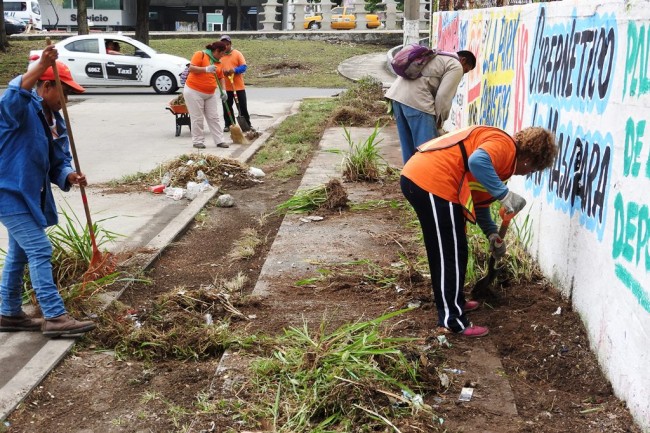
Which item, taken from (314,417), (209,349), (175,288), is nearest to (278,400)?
(314,417)

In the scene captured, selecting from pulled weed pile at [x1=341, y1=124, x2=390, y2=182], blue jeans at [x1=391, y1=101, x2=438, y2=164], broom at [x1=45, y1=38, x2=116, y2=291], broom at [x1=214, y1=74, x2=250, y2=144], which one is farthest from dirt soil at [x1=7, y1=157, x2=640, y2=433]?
broom at [x1=214, y1=74, x2=250, y2=144]

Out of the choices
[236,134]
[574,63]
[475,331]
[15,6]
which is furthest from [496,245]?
[15,6]

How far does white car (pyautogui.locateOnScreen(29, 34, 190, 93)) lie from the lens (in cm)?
2409

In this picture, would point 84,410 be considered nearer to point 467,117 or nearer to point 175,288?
point 175,288

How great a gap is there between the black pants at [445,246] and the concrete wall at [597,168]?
731 millimetres

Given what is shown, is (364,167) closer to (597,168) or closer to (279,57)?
(597,168)

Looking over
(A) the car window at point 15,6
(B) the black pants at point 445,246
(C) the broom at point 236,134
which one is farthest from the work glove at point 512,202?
(A) the car window at point 15,6

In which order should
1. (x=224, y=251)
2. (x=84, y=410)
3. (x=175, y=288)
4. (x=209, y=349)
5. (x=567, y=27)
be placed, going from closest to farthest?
(x=84, y=410) < (x=209, y=349) < (x=567, y=27) < (x=175, y=288) < (x=224, y=251)

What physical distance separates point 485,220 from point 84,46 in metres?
21.2

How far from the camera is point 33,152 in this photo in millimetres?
5117

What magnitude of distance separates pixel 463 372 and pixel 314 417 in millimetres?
1047

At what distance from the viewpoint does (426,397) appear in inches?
171

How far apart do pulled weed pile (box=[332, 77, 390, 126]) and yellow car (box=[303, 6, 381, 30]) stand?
26.6 meters

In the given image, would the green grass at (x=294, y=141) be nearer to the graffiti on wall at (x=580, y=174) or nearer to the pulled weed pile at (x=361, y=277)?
the pulled weed pile at (x=361, y=277)
